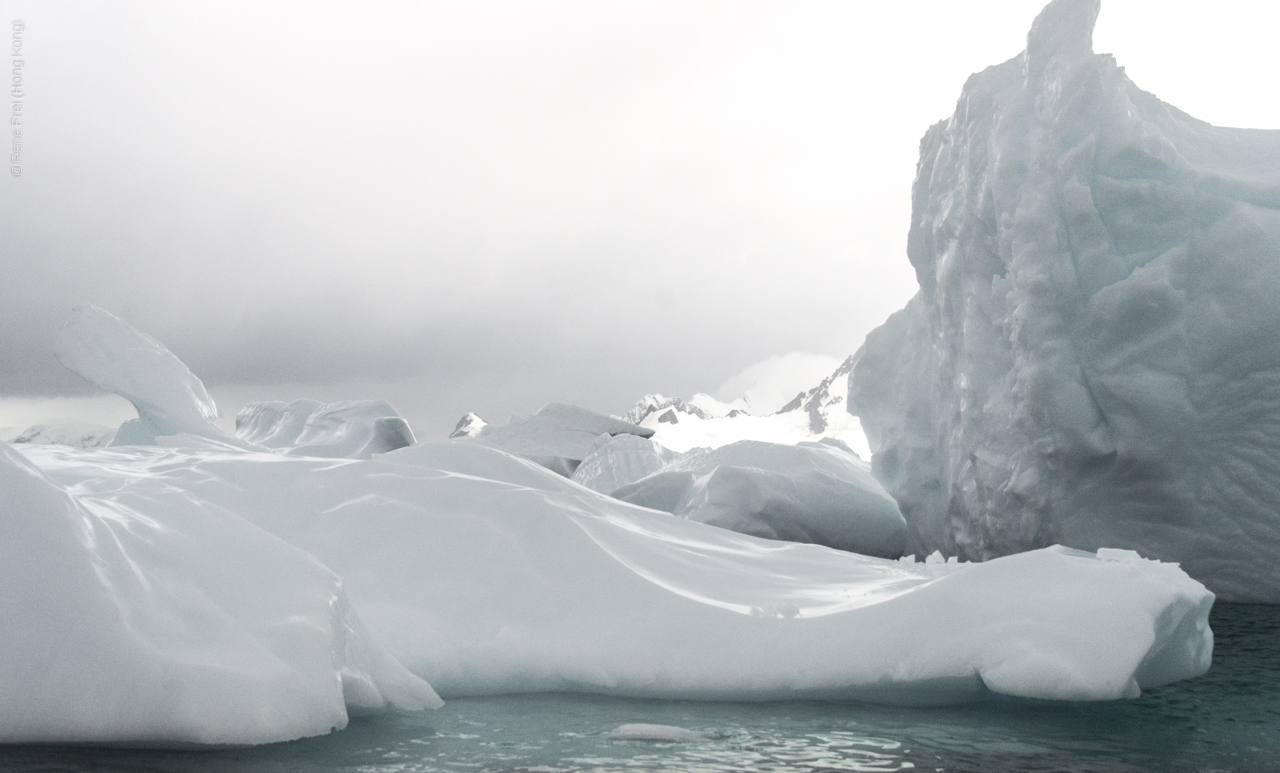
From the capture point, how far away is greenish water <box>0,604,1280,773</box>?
3.73 metres

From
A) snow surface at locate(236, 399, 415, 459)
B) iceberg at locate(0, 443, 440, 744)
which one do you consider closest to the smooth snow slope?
iceberg at locate(0, 443, 440, 744)

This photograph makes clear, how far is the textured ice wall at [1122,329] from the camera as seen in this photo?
30.3 feet

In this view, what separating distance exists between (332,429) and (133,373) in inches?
127

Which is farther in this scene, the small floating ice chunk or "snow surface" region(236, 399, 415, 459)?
"snow surface" region(236, 399, 415, 459)

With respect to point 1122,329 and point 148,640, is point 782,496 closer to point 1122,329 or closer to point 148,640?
point 1122,329

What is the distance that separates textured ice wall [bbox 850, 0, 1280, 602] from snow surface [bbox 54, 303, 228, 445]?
35.5 ft

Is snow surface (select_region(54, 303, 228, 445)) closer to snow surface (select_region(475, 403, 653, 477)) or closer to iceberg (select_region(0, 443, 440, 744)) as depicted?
snow surface (select_region(475, 403, 653, 477))

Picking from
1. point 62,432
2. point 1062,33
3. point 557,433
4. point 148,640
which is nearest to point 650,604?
point 148,640

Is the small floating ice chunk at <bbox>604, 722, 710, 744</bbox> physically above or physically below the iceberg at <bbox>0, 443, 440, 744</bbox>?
below

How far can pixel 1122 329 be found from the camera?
9352 mm

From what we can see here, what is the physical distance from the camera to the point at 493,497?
20.4 ft

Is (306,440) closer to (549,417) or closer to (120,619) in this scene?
(549,417)

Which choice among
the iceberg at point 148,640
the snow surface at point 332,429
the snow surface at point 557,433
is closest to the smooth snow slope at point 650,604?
the iceberg at point 148,640

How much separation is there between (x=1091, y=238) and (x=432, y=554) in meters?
7.13
